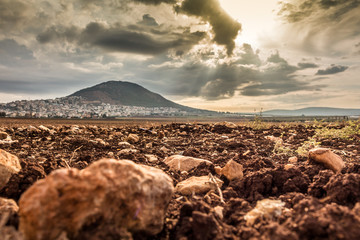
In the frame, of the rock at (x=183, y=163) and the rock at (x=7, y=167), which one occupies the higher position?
the rock at (x=7, y=167)

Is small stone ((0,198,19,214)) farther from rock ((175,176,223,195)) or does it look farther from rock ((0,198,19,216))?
rock ((175,176,223,195))

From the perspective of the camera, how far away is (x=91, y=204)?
1296 mm

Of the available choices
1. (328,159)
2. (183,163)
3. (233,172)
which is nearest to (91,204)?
(233,172)

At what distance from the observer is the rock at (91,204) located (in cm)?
121

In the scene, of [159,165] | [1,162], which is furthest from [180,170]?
[1,162]

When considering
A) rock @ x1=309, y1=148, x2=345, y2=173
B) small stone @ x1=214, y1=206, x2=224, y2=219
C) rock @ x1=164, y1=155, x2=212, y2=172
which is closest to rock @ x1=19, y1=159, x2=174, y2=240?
small stone @ x1=214, y1=206, x2=224, y2=219

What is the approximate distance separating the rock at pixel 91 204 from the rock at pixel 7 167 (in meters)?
1.12

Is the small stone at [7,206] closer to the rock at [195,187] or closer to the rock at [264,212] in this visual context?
the rock at [195,187]

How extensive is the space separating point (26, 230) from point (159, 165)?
8.30 feet

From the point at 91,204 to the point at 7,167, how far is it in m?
1.52

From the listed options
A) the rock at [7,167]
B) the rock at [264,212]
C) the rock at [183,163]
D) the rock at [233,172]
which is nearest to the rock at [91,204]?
the rock at [264,212]

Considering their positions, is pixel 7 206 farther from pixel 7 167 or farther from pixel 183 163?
pixel 183 163

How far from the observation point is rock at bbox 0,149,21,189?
2135 mm

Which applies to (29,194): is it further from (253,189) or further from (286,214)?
(253,189)
